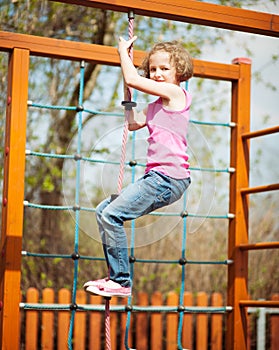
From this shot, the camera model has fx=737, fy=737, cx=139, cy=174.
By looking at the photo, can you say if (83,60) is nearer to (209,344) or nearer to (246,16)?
(246,16)

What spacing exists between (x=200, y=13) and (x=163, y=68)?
0.48m

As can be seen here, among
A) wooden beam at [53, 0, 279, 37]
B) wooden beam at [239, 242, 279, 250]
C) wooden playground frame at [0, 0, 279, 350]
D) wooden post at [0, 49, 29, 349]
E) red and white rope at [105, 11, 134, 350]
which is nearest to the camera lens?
red and white rope at [105, 11, 134, 350]

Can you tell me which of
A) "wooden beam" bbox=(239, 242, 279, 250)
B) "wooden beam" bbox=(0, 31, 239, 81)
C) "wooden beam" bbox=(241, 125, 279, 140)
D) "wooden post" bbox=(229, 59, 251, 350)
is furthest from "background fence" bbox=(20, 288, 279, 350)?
"wooden beam" bbox=(0, 31, 239, 81)

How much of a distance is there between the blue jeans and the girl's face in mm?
375

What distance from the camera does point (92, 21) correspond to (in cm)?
705

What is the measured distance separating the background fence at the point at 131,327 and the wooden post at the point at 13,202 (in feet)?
8.30

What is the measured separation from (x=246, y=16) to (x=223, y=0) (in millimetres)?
3935

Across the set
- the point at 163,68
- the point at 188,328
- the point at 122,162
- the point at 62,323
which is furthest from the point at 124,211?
the point at 188,328

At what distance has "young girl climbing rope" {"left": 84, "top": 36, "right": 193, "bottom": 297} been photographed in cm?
282

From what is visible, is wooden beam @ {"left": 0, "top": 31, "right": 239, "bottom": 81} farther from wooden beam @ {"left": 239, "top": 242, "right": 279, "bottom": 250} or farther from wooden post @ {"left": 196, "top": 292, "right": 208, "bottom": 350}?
wooden post @ {"left": 196, "top": 292, "right": 208, "bottom": 350}

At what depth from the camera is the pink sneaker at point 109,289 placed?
2.77m

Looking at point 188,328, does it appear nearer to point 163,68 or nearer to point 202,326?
point 202,326

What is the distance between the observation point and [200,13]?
3.24 m

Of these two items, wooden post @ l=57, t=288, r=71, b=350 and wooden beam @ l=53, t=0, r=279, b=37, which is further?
wooden post @ l=57, t=288, r=71, b=350
